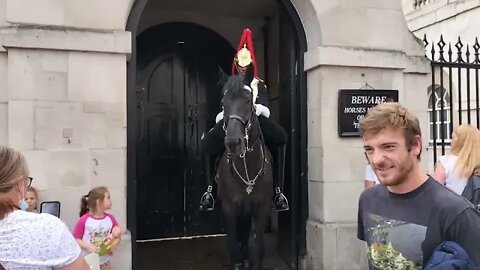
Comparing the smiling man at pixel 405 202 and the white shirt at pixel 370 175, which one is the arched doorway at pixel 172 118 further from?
the smiling man at pixel 405 202

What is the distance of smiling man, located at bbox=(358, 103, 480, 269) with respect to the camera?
5.59 ft

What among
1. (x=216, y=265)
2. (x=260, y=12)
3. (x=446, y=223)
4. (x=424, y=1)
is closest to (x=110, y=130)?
(x=216, y=265)

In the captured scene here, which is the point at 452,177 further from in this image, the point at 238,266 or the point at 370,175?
the point at 238,266

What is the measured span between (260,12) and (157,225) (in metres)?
4.26

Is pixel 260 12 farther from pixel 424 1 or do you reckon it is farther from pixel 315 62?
pixel 424 1

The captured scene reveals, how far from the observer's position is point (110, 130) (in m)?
4.90

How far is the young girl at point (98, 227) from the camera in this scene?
414 cm

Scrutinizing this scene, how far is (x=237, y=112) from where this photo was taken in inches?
174

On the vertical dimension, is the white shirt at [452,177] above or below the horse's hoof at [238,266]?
above

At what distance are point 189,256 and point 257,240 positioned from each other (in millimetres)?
2114

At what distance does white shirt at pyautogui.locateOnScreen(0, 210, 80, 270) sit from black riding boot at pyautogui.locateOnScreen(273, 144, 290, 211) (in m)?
3.94

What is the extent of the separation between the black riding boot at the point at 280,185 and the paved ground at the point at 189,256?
3.89 ft

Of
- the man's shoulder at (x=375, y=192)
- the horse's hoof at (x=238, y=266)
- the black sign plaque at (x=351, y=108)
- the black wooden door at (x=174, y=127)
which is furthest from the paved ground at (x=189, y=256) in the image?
the man's shoulder at (x=375, y=192)

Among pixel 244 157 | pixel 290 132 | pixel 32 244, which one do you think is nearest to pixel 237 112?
pixel 244 157
